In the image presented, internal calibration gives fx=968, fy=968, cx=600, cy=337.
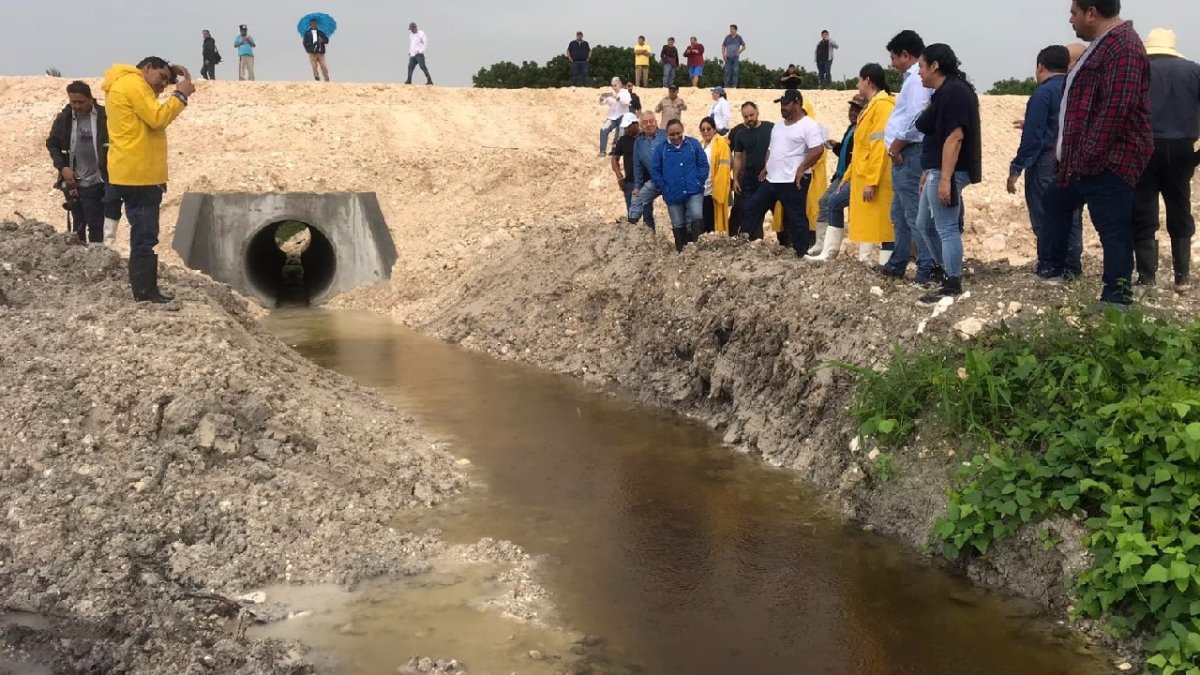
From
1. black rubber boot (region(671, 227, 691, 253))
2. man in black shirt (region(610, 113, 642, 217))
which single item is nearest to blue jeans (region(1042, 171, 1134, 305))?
black rubber boot (region(671, 227, 691, 253))

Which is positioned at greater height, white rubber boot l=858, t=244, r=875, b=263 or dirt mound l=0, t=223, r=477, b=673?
white rubber boot l=858, t=244, r=875, b=263

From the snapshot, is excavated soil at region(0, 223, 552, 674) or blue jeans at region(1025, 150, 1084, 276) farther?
blue jeans at region(1025, 150, 1084, 276)

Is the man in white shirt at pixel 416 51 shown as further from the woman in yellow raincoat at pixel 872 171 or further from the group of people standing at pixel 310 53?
the woman in yellow raincoat at pixel 872 171

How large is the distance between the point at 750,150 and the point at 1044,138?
321cm

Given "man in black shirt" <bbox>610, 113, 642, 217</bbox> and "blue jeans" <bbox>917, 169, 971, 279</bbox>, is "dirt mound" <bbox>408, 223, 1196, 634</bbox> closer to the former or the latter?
"blue jeans" <bbox>917, 169, 971, 279</bbox>

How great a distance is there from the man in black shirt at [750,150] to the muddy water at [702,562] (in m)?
2.88

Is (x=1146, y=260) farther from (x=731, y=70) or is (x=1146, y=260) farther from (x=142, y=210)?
(x=731, y=70)

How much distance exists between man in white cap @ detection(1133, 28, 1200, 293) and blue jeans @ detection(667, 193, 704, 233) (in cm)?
454

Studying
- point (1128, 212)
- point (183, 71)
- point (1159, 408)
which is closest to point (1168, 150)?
point (1128, 212)

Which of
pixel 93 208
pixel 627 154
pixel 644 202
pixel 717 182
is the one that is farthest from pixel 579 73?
pixel 93 208

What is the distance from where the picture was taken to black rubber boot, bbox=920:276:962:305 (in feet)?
22.0

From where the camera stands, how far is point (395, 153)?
18016mm

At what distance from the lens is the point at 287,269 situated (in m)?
19.8

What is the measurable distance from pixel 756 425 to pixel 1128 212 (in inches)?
113
